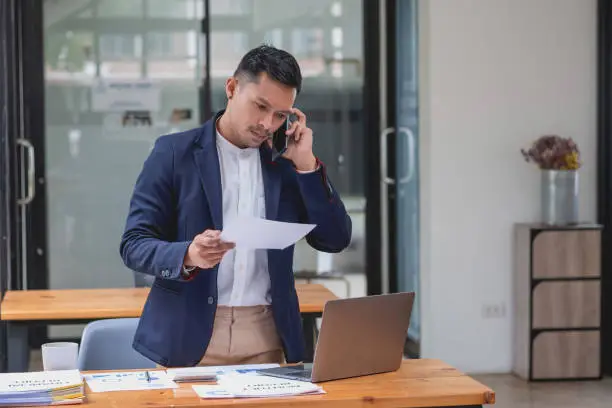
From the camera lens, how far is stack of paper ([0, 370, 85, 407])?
2.48 meters

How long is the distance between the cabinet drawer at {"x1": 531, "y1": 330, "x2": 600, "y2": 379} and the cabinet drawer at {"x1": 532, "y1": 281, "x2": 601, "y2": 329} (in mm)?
66

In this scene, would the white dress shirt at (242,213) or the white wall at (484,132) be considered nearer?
the white dress shirt at (242,213)

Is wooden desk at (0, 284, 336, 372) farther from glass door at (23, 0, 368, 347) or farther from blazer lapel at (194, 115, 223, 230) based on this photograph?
glass door at (23, 0, 368, 347)

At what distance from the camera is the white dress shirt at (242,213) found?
2814 mm

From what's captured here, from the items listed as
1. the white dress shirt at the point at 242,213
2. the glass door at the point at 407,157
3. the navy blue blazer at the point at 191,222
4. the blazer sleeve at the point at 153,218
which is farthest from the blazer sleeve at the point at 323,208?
the glass door at the point at 407,157

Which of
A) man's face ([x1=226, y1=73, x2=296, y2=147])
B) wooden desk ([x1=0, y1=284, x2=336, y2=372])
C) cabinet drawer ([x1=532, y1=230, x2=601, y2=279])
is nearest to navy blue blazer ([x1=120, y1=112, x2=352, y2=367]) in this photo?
man's face ([x1=226, y1=73, x2=296, y2=147])

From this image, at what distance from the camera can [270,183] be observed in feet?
9.42

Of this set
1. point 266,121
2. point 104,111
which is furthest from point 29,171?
point 266,121

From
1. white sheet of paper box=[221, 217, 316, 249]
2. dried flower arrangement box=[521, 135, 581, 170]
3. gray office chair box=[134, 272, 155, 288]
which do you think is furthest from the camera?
dried flower arrangement box=[521, 135, 581, 170]

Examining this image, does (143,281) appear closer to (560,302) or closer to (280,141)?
(280,141)

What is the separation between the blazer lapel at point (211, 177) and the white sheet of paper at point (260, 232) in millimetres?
295

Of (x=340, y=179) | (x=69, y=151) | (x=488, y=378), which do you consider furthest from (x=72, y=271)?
(x=488, y=378)

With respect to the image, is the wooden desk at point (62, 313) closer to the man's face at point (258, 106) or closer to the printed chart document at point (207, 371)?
the printed chart document at point (207, 371)

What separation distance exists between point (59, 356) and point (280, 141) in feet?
2.96
